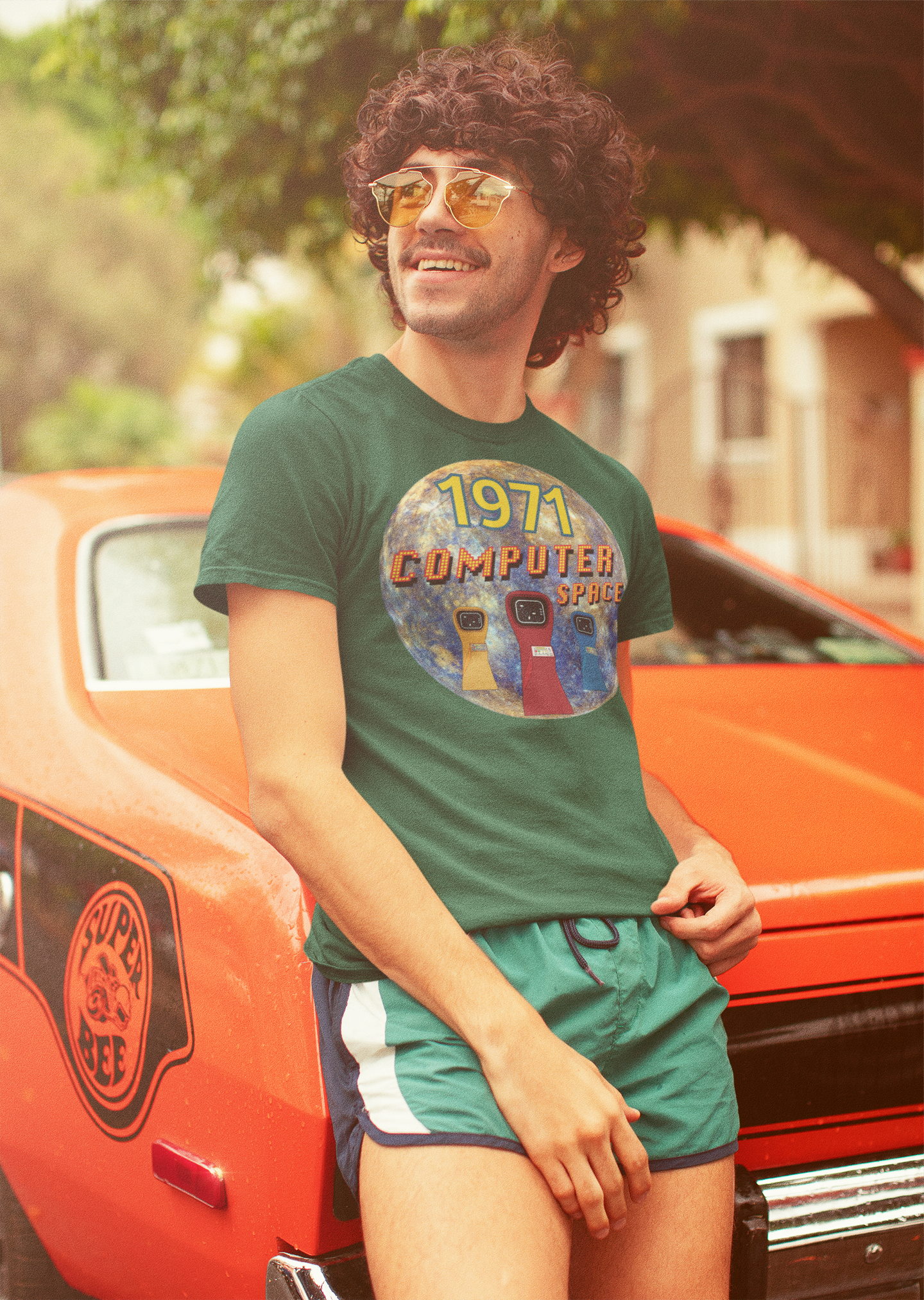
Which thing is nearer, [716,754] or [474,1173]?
[474,1173]

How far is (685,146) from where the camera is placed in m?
7.43

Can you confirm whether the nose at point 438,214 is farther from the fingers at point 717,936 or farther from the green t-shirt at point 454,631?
the fingers at point 717,936

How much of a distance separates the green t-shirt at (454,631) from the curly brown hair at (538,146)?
0.99 ft

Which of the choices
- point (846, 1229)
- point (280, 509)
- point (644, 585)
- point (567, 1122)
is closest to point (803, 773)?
point (644, 585)

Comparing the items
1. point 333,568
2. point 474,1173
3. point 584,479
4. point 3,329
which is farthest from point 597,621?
point 3,329

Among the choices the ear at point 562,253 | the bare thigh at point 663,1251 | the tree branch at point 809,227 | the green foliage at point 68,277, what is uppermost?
the green foliage at point 68,277

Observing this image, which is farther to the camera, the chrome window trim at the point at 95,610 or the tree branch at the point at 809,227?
the tree branch at the point at 809,227

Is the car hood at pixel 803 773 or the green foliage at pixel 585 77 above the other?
the green foliage at pixel 585 77

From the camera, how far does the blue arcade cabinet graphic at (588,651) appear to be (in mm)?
1587

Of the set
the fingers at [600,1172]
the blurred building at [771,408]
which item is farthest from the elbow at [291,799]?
the blurred building at [771,408]

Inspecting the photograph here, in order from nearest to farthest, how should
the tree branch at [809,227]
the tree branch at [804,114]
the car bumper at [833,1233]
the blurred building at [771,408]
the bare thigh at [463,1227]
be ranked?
the bare thigh at [463,1227] < the car bumper at [833,1233] < the tree branch at [804,114] < the tree branch at [809,227] < the blurred building at [771,408]

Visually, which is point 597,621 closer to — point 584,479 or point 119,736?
point 584,479

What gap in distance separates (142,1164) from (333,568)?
0.88 meters

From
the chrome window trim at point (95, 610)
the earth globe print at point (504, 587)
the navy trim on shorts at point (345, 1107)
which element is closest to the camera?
the navy trim on shorts at point (345, 1107)
